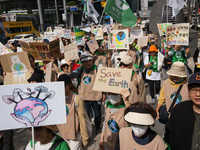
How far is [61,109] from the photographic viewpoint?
193cm

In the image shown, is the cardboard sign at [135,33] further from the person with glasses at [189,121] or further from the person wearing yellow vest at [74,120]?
the person with glasses at [189,121]

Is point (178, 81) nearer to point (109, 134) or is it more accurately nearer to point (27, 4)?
point (109, 134)

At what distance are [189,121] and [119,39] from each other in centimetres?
412

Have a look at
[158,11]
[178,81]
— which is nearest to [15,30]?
[158,11]

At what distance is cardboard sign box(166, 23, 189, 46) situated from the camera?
216 inches

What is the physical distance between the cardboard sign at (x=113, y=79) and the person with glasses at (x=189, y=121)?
677 millimetres

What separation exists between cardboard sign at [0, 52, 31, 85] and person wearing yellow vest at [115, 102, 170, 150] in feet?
8.56

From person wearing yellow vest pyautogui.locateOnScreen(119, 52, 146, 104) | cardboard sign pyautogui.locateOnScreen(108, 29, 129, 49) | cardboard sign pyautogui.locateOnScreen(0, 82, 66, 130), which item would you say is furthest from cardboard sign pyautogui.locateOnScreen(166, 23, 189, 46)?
cardboard sign pyautogui.locateOnScreen(0, 82, 66, 130)

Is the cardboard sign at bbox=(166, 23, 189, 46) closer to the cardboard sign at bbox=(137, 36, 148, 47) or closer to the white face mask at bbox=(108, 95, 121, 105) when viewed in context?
the cardboard sign at bbox=(137, 36, 148, 47)

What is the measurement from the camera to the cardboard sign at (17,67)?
392 cm

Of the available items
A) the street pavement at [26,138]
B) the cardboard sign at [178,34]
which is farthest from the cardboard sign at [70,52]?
the cardboard sign at [178,34]

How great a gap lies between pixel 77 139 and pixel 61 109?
1199 mm

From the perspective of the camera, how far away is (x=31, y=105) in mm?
1907

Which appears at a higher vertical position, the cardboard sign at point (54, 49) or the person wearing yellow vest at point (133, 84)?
the cardboard sign at point (54, 49)
